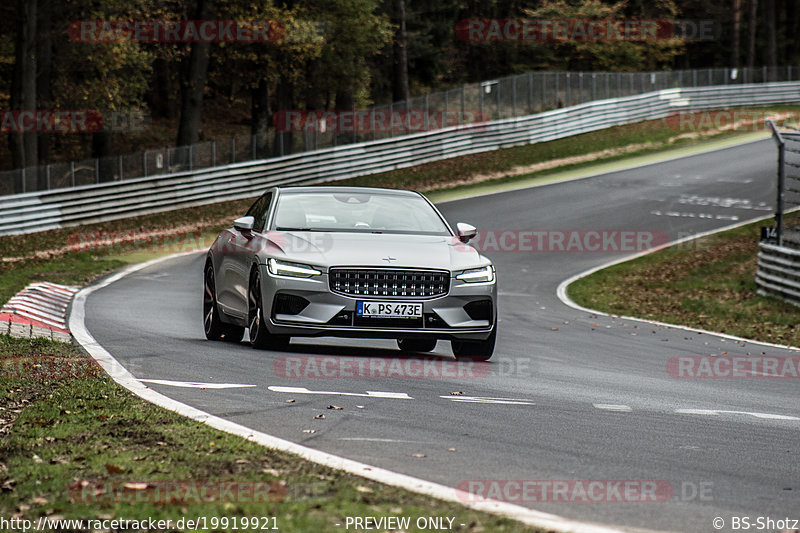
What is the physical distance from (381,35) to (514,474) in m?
39.9

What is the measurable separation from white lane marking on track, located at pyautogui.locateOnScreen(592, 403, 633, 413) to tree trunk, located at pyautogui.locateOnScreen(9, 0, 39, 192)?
89.3ft

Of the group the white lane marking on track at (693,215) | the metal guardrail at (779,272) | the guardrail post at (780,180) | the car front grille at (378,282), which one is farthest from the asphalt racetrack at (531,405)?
the white lane marking on track at (693,215)

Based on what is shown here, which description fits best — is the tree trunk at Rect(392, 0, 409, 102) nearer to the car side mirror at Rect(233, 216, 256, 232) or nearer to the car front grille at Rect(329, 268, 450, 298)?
the car side mirror at Rect(233, 216, 256, 232)

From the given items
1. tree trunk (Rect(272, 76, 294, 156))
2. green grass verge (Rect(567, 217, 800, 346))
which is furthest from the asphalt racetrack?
tree trunk (Rect(272, 76, 294, 156))

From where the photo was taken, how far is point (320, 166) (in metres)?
38.3

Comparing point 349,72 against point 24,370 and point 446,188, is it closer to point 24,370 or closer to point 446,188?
point 446,188

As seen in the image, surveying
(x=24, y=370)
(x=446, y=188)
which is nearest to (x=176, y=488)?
(x=24, y=370)

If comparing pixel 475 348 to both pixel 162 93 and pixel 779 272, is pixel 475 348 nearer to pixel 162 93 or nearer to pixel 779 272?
pixel 779 272

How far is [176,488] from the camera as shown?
549 cm

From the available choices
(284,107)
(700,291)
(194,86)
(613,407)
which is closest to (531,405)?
(613,407)

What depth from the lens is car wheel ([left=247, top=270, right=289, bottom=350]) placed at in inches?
439

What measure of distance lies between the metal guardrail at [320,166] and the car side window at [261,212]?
1915 centimetres

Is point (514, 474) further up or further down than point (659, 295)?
further up

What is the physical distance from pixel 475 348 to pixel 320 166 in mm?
27208
